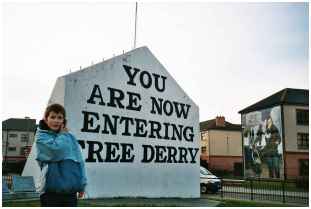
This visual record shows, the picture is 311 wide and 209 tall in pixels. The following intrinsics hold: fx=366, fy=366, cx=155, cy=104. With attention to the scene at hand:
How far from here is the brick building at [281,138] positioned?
1435 inches

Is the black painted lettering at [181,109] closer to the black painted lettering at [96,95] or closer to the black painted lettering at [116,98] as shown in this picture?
the black painted lettering at [116,98]

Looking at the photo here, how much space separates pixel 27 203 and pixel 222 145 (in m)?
45.6

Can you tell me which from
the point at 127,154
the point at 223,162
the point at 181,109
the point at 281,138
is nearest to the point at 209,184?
the point at 181,109

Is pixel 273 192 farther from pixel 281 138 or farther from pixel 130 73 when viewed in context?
pixel 281 138

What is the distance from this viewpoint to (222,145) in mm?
53531

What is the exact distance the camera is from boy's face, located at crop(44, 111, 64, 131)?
5.47m

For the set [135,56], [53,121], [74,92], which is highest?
[135,56]

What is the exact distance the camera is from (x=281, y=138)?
36.6m

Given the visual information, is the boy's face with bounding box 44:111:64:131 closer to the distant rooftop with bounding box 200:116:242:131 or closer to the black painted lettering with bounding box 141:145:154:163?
the black painted lettering with bounding box 141:145:154:163

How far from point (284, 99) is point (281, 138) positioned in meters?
3.96

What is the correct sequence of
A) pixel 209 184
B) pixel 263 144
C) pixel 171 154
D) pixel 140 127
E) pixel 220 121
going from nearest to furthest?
1. pixel 140 127
2. pixel 171 154
3. pixel 209 184
4. pixel 263 144
5. pixel 220 121

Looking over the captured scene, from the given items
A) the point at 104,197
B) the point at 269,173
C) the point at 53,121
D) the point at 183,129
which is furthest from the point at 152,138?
the point at 269,173

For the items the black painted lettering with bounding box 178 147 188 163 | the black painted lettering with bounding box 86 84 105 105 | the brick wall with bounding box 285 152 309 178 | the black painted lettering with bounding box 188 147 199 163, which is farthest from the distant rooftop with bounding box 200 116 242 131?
the black painted lettering with bounding box 86 84 105 105

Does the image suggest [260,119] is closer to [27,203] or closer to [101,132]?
[101,132]
